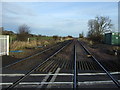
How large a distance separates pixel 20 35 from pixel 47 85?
29.7 metres

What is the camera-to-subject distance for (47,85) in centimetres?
554

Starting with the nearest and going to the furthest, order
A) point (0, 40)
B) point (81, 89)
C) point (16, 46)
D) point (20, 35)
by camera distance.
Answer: point (81, 89), point (0, 40), point (16, 46), point (20, 35)

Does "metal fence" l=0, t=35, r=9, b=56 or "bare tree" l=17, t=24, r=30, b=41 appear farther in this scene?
"bare tree" l=17, t=24, r=30, b=41

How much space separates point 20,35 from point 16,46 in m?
13.8

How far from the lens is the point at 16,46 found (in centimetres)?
2062

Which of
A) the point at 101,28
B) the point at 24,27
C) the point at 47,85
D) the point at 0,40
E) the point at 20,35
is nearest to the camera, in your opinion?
the point at 47,85

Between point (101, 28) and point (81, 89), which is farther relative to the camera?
point (101, 28)

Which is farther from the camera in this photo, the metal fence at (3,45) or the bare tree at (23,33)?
the bare tree at (23,33)

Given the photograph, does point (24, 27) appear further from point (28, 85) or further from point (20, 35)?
point (28, 85)

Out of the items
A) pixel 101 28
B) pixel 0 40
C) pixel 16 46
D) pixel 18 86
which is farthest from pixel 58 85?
pixel 101 28

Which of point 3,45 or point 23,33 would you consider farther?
point 23,33

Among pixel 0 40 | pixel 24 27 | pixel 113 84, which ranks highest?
pixel 24 27

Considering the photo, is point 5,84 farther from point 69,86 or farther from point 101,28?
point 101,28

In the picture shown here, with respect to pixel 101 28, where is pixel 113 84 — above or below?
below
